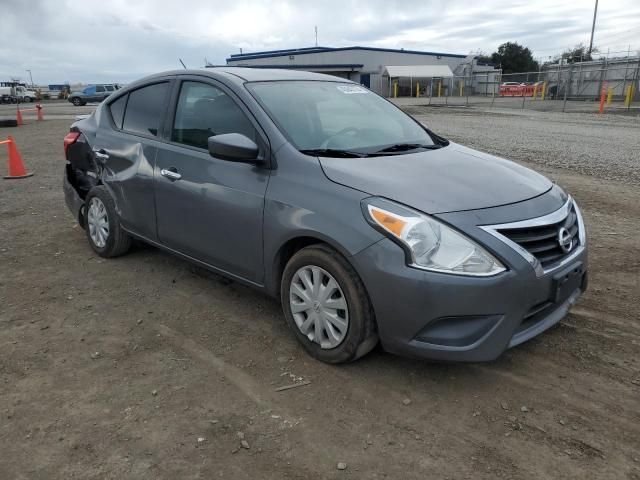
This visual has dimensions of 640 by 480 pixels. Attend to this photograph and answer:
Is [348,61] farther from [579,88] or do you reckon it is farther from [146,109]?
[146,109]

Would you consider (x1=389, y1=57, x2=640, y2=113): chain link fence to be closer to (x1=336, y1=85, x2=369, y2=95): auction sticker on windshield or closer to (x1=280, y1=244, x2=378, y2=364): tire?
(x1=336, y1=85, x2=369, y2=95): auction sticker on windshield

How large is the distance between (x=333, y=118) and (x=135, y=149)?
171 cm

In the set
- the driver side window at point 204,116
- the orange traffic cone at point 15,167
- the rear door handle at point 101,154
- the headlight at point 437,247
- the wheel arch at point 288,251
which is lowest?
the orange traffic cone at point 15,167

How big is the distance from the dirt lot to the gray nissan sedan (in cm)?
31

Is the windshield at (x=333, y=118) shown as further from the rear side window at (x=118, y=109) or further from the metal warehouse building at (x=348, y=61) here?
the metal warehouse building at (x=348, y=61)

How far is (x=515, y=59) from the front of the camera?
3248 inches

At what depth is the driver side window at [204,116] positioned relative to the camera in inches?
141

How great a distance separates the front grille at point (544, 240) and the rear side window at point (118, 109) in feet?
11.7

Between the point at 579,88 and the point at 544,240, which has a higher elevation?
the point at 579,88

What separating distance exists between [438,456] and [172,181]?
2.65 metres

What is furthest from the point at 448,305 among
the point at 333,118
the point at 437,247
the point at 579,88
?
the point at 579,88

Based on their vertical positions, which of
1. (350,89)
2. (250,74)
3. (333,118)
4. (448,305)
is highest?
(250,74)

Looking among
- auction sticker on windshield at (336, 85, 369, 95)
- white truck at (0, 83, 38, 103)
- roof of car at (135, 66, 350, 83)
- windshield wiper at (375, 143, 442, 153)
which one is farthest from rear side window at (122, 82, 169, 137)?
white truck at (0, 83, 38, 103)

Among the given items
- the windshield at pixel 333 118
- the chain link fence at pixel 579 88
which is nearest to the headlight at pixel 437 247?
the windshield at pixel 333 118
